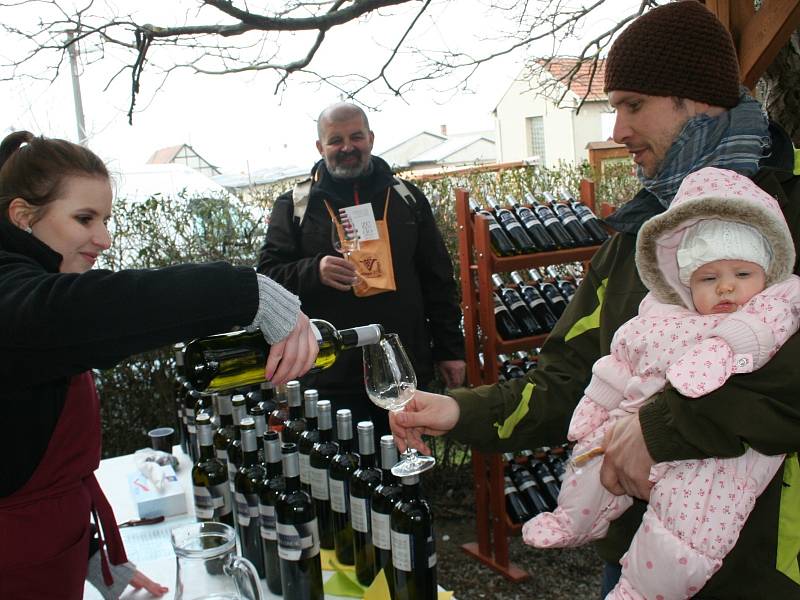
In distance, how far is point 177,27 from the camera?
450 centimetres

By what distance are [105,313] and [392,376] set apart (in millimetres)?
636

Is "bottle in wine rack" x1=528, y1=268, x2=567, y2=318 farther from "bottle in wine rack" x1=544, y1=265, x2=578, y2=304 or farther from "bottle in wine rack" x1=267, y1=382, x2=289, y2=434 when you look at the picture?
"bottle in wine rack" x1=267, y1=382, x2=289, y2=434

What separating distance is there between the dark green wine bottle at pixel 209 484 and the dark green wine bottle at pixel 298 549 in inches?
16.7

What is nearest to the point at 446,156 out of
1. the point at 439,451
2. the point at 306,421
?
the point at 439,451

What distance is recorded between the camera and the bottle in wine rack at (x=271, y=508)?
1665mm

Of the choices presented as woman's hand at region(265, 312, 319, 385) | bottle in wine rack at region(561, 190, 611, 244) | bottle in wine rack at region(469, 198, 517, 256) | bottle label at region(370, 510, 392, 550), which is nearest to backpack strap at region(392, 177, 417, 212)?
bottle in wine rack at region(469, 198, 517, 256)

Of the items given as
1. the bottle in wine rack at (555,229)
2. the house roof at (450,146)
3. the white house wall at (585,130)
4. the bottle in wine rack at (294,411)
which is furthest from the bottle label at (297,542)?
the house roof at (450,146)

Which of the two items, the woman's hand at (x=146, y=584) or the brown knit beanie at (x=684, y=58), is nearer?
the woman's hand at (x=146, y=584)

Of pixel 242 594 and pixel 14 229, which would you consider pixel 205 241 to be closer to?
pixel 14 229

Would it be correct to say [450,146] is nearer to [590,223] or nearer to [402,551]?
[590,223]

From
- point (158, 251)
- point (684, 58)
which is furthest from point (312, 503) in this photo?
point (158, 251)

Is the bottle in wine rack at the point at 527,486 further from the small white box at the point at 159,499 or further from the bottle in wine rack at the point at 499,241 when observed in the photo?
the small white box at the point at 159,499

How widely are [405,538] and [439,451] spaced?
385 cm

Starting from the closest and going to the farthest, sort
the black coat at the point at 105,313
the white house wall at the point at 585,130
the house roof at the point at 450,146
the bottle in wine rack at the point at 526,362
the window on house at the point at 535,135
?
the black coat at the point at 105,313, the bottle in wine rack at the point at 526,362, the white house wall at the point at 585,130, the window on house at the point at 535,135, the house roof at the point at 450,146
